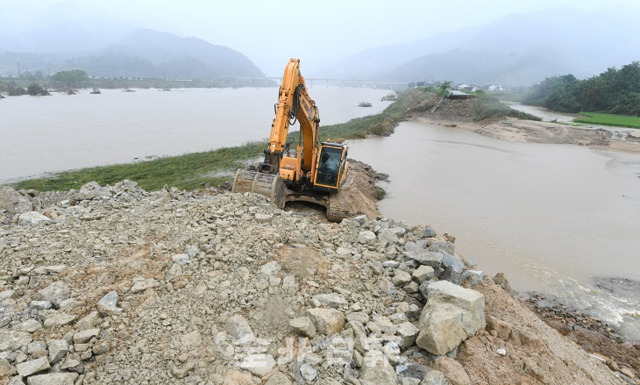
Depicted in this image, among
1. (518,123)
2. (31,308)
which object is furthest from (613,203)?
(518,123)

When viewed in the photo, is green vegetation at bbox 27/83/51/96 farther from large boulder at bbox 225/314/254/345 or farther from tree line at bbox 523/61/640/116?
tree line at bbox 523/61/640/116

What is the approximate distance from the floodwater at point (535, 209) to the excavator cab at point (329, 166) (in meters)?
4.30

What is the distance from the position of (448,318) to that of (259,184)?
6.39 m

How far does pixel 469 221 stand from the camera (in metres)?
14.1

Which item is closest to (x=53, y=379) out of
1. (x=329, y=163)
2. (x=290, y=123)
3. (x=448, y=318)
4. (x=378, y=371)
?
(x=378, y=371)

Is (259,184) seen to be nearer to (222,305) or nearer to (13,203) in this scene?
(222,305)

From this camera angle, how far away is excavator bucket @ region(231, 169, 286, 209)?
984 centimetres

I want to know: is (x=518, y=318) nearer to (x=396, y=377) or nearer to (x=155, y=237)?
(x=396, y=377)

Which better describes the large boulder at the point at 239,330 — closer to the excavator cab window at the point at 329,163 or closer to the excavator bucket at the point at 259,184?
the excavator bucket at the point at 259,184

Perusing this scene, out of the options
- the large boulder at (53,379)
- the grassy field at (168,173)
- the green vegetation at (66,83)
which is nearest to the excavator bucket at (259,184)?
the grassy field at (168,173)

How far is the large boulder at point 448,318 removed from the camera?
4430mm

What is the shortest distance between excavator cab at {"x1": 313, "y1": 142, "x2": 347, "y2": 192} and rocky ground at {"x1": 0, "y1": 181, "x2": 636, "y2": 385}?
4.16 m

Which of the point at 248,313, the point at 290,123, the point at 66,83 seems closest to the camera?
A: the point at 248,313

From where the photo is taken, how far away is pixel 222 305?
15.9 feet
